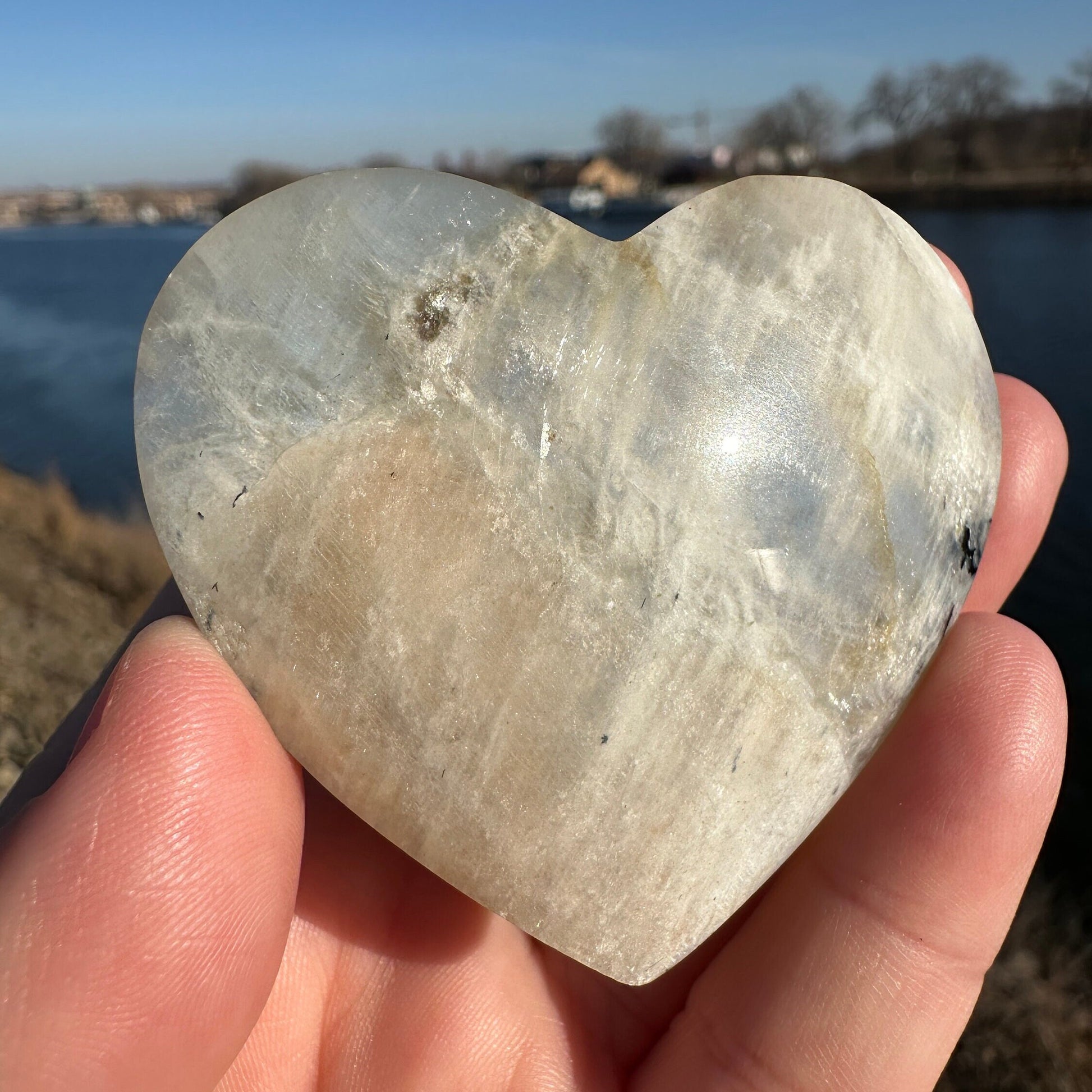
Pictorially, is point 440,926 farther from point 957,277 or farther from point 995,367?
point 995,367

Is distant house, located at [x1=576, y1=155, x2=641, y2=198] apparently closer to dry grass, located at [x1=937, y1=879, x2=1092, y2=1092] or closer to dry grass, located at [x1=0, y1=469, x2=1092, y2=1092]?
dry grass, located at [x1=0, y1=469, x2=1092, y2=1092]

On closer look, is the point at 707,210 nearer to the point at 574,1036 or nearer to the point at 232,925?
the point at 232,925

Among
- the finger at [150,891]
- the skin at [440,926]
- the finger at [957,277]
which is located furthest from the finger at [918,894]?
the finger at [150,891]

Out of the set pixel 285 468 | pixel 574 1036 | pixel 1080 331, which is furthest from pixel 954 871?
pixel 1080 331

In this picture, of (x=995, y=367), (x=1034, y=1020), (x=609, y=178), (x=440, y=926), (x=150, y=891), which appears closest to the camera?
(x=150, y=891)

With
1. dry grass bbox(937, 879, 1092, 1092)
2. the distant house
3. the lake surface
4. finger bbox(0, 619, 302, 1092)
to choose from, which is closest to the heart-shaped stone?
finger bbox(0, 619, 302, 1092)

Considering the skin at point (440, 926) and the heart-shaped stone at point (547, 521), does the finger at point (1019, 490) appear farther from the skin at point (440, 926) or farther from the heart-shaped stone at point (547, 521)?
the heart-shaped stone at point (547, 521)

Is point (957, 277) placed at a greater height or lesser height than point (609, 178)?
greater

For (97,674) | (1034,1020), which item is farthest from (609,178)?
(1034,1020)
